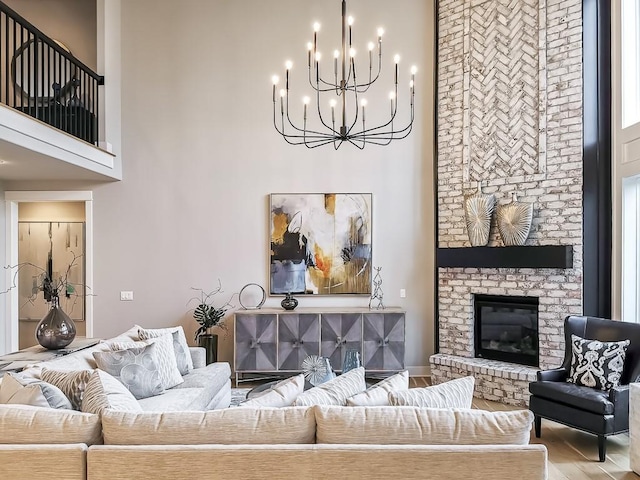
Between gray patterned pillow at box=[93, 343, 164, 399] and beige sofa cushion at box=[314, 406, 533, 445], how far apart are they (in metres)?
1.95

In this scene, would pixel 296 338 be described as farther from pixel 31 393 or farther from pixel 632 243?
pixel 31 393

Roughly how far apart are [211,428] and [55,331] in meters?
2.66

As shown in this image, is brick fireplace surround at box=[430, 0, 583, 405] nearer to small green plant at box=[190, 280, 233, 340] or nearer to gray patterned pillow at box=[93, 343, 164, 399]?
small green plant at box=[190, 280, 233, 340]

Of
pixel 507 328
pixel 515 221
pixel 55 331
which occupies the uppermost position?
pixel 515 221

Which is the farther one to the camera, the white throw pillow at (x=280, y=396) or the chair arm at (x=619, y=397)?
the chair arm at (x=619, y=397)

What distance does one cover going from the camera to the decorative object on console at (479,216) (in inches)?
231

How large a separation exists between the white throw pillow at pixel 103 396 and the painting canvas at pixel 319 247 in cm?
386

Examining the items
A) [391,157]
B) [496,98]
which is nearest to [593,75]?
[496,98]

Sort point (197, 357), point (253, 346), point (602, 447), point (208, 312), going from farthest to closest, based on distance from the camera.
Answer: point (208, 312), point (253, 346), point (197, 357), point (602, 447)

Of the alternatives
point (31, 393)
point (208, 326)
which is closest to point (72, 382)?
point (31, 393)

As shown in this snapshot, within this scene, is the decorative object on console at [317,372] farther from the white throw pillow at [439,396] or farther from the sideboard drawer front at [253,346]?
the white throw pillow at [439,396]

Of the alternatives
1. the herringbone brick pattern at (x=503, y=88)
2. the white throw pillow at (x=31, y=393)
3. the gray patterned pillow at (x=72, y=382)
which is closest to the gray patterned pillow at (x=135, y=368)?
the gray patterned pillow at (x=72, y=382)

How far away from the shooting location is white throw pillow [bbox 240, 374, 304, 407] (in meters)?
2.47

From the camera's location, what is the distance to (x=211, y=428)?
7.44ft
